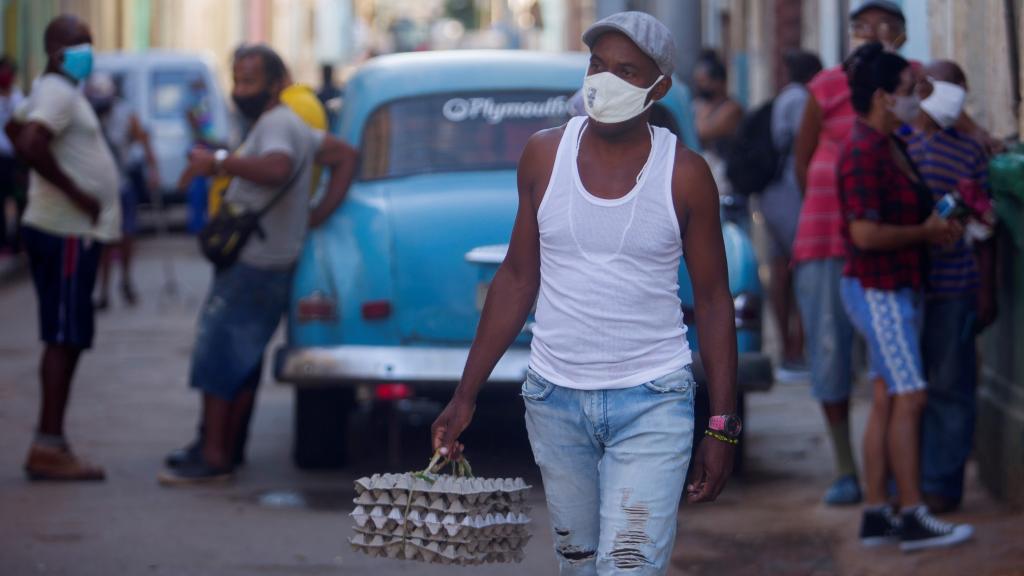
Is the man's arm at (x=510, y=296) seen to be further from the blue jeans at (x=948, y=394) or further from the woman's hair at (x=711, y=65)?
the woman's hair at (x=711, y=65)

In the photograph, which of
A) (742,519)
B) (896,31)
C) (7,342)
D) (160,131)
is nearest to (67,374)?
(742,519)

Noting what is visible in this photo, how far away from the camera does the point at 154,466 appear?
831 cm

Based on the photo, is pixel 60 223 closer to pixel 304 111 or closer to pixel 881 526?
pixel 304 111

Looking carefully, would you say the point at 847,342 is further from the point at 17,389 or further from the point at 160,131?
the point at 160,131

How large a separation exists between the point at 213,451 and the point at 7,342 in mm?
5934

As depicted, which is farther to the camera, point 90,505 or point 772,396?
point 772,396

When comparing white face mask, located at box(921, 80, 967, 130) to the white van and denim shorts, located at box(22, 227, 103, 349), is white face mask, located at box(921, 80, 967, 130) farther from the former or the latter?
the white van

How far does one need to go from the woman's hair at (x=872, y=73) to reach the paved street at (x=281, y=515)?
159cm

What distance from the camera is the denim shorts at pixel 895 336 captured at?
6371mm

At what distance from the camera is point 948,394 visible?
705 cm

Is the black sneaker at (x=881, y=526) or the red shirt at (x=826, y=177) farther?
the red shirt at (x=826, y=177)

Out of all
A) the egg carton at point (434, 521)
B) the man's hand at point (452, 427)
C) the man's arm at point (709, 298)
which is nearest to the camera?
the egg carton at point (434, 521)

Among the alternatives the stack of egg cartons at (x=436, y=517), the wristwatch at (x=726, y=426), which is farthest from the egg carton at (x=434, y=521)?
the wristwatch at (x=726, y=426)

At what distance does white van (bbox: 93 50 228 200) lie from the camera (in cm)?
2375
